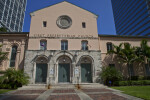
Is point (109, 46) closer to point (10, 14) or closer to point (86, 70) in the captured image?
point (86, 70)

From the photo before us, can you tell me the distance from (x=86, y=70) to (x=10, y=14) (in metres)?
93.8

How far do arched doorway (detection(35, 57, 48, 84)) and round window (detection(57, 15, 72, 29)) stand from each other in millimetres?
6802

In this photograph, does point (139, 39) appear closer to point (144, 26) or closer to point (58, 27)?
point (58, 27)

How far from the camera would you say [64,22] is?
19.2m

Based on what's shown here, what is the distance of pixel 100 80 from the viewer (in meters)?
16.0

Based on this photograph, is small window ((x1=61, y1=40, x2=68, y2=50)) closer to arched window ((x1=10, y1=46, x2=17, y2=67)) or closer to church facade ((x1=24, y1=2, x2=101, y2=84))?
church facade ((x1=24, y1=2, x2=101, y2=84))

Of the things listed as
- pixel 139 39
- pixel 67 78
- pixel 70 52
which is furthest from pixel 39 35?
pixel 139 39

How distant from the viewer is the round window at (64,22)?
18.7 meters

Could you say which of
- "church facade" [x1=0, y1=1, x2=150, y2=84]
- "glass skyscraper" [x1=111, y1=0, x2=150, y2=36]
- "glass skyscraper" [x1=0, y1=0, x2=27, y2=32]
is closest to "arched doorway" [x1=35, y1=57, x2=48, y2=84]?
"church facade" [x1=0, y1=1, x2=150, y2=84]

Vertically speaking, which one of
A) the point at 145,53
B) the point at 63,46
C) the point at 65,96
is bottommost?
the point at 65,96

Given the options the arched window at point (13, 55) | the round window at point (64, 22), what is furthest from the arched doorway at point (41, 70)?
the round window at point (64, 22)

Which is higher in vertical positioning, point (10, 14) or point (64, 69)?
point (10, 14)

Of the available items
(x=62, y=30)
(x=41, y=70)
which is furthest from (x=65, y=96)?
(x=62, y=30)

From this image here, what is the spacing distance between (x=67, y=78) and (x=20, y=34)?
471 inches
